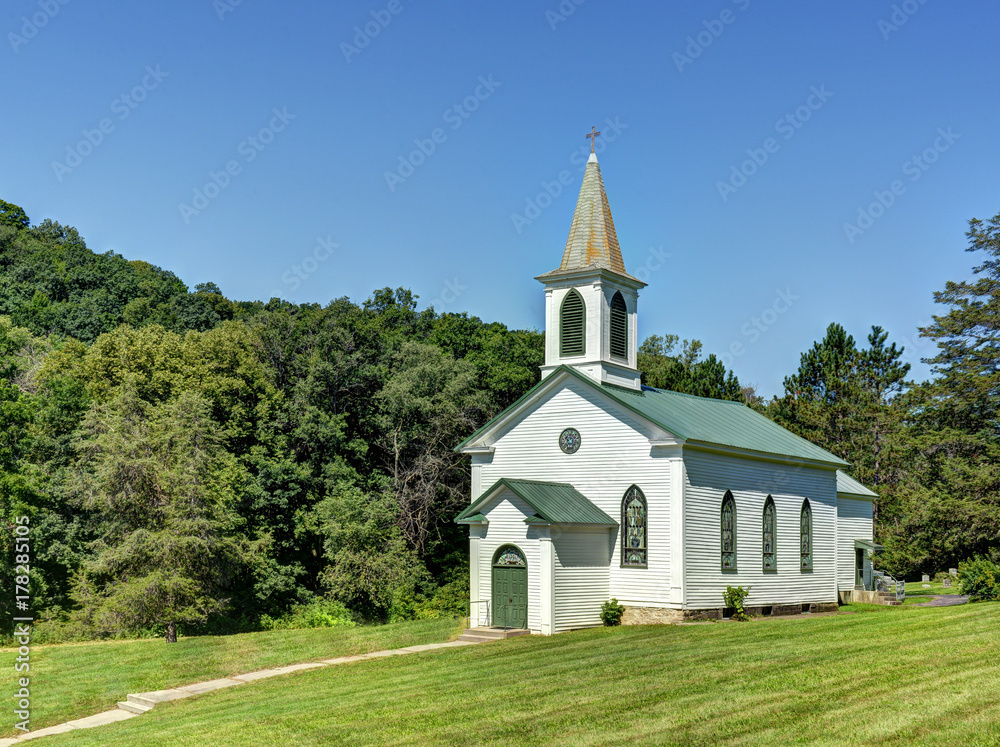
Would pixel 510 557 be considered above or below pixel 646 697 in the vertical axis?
above

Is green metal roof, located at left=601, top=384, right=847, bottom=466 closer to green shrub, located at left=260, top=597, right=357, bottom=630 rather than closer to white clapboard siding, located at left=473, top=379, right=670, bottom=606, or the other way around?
white clapboard siding, located at left=473, top=379, right=670, bottom=606

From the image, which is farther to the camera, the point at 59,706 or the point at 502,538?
the point at 502,538

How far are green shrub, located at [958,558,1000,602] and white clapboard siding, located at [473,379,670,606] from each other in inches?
391

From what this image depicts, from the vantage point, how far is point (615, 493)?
97.4 feet

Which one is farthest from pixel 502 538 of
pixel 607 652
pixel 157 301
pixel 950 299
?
pixel 157 301

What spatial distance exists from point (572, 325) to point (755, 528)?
9292 millimetres

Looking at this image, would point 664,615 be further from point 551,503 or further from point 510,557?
point 510,557

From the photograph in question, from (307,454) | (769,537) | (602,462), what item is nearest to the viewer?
(602,462)

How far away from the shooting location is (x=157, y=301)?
228 feet

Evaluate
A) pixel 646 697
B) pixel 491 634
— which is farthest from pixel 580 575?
pixel 646 697

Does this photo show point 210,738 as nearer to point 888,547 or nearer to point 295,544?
point 295,544

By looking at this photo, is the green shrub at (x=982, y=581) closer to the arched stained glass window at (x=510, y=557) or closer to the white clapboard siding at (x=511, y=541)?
the white clapboard siding at (x=511, y=541)

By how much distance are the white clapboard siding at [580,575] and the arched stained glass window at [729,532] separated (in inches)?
157

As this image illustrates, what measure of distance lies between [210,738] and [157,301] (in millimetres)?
59387
